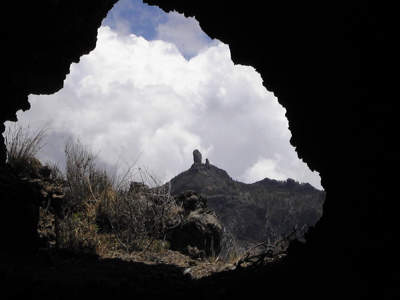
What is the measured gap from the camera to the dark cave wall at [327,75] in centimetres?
263

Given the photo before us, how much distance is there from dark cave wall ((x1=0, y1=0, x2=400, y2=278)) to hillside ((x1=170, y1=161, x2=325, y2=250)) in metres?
48.5

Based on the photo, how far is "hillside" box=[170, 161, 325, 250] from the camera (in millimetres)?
58531

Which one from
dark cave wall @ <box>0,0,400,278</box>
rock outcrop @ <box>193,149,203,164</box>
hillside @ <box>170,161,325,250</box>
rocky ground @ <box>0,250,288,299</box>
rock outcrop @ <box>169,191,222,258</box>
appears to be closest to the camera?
dark cave wall @ <box>0,0,400,278</box>

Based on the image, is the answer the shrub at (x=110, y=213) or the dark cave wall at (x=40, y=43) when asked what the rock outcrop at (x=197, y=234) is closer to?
the shrub at (x=110, y=213)

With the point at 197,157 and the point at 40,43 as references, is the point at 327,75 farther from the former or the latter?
the point at 197,157

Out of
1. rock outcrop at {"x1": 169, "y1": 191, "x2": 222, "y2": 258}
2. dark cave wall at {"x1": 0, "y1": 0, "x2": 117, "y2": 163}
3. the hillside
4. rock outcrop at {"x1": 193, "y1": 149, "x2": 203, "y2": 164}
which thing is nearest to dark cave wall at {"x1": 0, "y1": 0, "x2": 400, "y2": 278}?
dark cave wall at {"x1": 0, "y1": 0, "x2": 117, "y2": 163}

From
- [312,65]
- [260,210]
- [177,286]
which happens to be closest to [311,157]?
[312,65]

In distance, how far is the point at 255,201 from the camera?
6738 centimetres

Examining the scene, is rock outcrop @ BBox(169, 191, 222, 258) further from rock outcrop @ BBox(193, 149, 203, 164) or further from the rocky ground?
rock outcrop @ BBox(193, 149, 203, 164)

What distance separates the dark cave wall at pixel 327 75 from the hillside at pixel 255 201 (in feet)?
159

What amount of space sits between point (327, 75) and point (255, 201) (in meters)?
65.6

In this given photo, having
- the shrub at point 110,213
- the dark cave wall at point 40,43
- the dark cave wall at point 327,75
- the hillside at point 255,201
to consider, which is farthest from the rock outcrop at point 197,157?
the dark cave wall at point 327,75

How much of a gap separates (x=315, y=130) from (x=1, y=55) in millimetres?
4184

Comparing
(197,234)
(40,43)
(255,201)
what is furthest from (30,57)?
(255,201)
